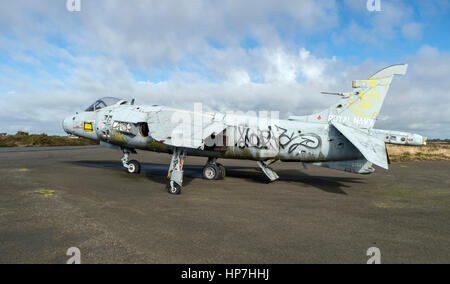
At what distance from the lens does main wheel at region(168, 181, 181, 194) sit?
9.15 metres

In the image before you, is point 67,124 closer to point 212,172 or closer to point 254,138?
point 212,172

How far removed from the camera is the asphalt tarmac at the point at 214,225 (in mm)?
4277

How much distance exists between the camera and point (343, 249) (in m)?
4.65

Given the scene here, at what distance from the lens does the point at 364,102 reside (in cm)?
1182

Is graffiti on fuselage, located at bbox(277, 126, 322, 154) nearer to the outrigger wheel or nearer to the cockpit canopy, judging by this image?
the outrigger wheel

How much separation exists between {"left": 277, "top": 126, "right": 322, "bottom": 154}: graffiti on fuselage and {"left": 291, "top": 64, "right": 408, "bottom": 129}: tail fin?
130cm

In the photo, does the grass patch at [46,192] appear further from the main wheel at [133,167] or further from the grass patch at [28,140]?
the grass patch at [28,140]

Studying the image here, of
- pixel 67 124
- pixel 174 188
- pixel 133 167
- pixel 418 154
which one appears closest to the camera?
pixel 174 188

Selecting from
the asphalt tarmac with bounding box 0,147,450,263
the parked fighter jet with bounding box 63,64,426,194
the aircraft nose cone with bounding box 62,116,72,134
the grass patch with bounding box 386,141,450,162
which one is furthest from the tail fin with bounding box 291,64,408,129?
the grass patch with bounding box 386,141,450,162

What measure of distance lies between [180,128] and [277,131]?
4.74 metres

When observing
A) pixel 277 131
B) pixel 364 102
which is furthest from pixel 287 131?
pixel 364 102

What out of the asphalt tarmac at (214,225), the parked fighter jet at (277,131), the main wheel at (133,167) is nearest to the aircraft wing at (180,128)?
the parked fighter jet at (277,131)

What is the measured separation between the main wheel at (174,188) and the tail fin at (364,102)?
7829 mm

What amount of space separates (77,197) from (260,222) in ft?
19.6
